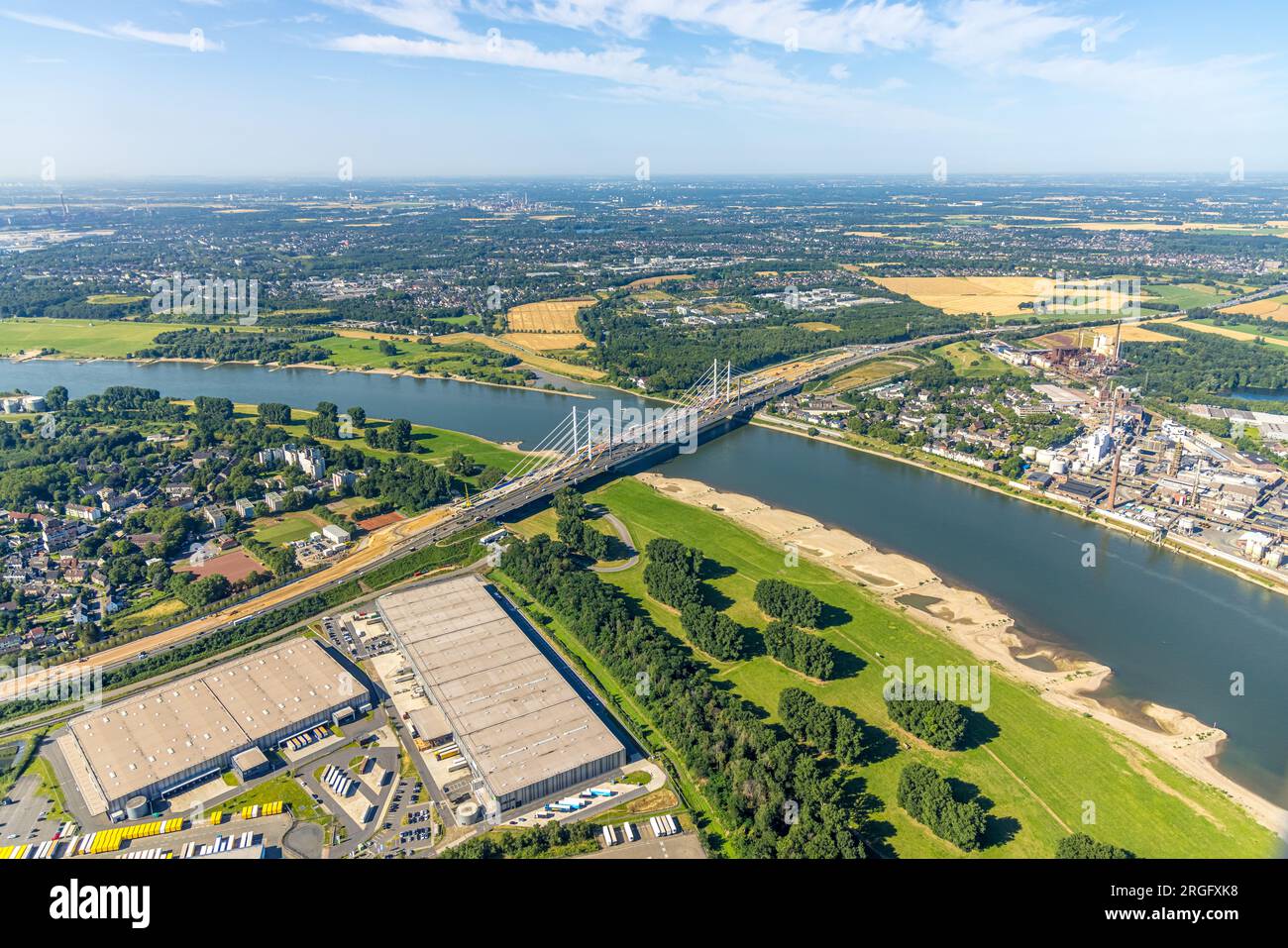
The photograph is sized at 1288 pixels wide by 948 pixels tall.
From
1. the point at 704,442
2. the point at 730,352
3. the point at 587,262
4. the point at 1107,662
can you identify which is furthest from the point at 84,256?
the point at 1107,662

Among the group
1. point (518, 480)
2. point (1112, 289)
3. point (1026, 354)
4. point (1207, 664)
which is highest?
point (1112, 289)

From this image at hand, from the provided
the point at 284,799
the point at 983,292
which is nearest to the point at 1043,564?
the point at 284,799

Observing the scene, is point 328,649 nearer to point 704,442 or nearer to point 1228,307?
point 704,442

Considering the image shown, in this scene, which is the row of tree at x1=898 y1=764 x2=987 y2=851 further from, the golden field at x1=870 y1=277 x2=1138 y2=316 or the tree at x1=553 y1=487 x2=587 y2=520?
the golden field at x1=870 y1=277 x2=1138 y2=316

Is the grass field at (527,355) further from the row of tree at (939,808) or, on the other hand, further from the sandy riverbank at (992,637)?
the row of tree at (939,808)

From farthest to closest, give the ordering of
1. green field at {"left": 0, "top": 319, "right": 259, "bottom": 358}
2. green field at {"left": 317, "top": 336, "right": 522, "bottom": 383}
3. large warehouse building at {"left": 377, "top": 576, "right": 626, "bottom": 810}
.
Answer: green field at {"left": 0, "top": 319, "right": 259, "bottom": 358} < green field at {"left": 317, "top": 336, "right": 522, "bottom": 383} < large warehouse building at {"left": 377, "top": 576, "right": 626, "bottom": 810}

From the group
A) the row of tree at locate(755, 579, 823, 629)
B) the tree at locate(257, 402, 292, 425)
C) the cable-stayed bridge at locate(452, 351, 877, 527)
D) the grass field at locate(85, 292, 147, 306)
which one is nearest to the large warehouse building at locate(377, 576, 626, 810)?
the cable-stayed bridge at locate(452, 351, 877, 527)

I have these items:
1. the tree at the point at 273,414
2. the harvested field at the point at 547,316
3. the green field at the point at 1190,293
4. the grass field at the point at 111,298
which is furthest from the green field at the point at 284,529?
the green field at the point at 1190,293
